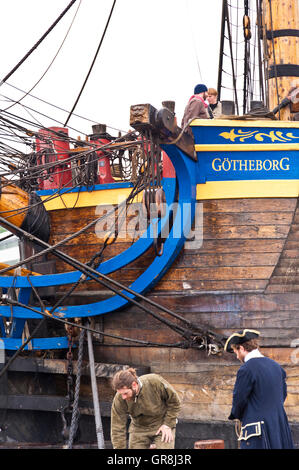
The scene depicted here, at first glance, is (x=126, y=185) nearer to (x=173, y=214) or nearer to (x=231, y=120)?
(x=173, y=214)

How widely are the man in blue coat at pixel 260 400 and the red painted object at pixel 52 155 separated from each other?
4343mm

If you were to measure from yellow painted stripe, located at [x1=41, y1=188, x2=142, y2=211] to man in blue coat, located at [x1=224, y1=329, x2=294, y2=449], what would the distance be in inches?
136

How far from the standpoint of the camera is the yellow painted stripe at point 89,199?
7273 millimetres

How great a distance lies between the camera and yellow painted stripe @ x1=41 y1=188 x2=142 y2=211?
7.27 metres

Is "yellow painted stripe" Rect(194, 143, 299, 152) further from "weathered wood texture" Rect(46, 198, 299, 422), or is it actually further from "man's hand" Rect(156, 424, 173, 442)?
"man's hand" Rect(156, 424, 173, 442)

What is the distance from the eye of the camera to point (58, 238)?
7.60 m

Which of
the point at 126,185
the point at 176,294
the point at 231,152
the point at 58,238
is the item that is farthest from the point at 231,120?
the point at 58,238

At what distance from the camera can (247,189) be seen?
6566 millimetres

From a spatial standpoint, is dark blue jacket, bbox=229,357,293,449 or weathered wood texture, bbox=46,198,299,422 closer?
dark blue jacket, bbox=229,357,293,449

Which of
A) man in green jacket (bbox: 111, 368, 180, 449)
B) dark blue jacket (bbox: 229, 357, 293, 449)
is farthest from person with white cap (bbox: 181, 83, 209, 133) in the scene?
dark blue jacket (bbox: 229, 357, 293, 449)

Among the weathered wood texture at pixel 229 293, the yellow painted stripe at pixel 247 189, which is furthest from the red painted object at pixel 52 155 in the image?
the weathered wood texture at pixel 229 293

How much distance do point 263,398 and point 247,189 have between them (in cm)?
300

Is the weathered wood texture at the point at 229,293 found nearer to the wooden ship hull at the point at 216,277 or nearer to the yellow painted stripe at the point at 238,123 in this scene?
the wooden ship hull at the point at 216,277

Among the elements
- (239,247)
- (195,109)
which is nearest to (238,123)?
(195,109)
